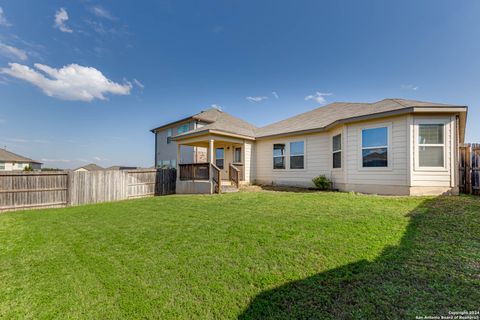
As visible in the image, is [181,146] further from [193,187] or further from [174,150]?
[193,187]

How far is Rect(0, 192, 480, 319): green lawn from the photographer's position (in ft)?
6.97

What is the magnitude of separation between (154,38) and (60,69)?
20.8ft

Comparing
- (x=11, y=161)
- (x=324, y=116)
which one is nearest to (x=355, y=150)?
(x=324, y=116)

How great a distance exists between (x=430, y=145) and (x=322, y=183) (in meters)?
4.09

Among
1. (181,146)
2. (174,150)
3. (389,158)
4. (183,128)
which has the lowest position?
(389,158)

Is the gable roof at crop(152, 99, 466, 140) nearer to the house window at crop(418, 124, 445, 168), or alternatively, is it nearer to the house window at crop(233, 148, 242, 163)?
the house window at crop(418, 124, 445, 168)

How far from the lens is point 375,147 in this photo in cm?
820

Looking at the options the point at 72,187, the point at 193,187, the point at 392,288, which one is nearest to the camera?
the point at 392,288

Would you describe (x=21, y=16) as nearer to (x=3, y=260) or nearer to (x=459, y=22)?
(x=3, y=260)

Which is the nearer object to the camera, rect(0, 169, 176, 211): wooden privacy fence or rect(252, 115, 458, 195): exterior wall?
rect(252, 115, 458, 195): exterior wall

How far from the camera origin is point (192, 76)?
15242 mm

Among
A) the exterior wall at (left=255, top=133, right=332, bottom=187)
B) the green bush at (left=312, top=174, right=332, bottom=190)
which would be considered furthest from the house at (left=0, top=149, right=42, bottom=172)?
the green bush at (left=312, top=174, right=332, bottom=190)

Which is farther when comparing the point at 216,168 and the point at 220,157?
the point at 220,157

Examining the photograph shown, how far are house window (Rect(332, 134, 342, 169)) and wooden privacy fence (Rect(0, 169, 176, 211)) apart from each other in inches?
382
